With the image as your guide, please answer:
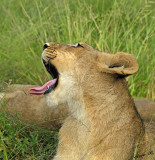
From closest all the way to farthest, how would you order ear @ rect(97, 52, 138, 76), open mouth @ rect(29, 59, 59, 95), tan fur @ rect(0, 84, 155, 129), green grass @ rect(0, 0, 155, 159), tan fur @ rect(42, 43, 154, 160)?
ear @ rect(97, 52, 138, 76)
tan fur @ rect(42, 43, 154, 160)
open mouth @ rect(29, 59, 59, 95)
tan fur @ rect(0, 84, 155, 129)
green grass @ rect(0, 0, 155, 159)

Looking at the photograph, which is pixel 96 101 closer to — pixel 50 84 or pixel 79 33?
pixel 50 84

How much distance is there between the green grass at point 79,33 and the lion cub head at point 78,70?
1.66 m

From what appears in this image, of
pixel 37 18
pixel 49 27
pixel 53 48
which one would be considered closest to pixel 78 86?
pixel 53 48

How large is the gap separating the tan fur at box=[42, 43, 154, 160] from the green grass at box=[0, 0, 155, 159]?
5.48 ft

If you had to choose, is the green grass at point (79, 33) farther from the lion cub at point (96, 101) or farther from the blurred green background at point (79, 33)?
the lion cub at point (96, 101)

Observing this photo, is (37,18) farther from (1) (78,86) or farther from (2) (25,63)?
(1) (78,86)

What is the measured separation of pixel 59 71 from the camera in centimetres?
285

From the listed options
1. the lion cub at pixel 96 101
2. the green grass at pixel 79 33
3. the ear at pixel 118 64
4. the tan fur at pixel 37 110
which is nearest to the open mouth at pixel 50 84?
the lion cub at pixel 96 101

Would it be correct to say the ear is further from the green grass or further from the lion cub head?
the green grass

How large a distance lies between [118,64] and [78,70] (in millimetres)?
293

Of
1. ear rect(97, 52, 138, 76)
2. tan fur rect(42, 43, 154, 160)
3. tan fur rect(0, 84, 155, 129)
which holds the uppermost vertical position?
ear rect(97, 52, 138, 76)

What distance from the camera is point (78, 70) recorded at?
2.85 meters

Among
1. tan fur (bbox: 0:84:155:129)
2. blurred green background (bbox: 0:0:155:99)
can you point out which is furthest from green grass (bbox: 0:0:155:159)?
tan fur (bbox: 0:84:155:129)

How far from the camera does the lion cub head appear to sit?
2.78 metres
